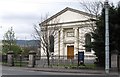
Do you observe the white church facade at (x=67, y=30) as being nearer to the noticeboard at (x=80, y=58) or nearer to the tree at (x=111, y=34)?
the noticeboard at (x=80, y=58)

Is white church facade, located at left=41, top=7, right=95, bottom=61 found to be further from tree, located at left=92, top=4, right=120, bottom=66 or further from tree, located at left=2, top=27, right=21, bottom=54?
tree, located at left=92, top=4, right=120, bottom=66

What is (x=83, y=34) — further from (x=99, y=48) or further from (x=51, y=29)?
(x=99, y=48)

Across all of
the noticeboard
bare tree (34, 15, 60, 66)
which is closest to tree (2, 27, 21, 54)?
bare tree (34, 15, 60, 66)

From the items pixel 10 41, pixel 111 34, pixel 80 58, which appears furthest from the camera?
pixel 10 41

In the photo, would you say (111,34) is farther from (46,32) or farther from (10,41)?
(10,41)

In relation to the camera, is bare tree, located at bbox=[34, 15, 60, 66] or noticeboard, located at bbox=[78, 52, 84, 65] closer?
noticeboard, located at bbox=[78, 52, 84, 65]

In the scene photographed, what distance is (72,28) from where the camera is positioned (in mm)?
62562

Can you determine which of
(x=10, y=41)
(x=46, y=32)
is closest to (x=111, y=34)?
(x=46, y=32)

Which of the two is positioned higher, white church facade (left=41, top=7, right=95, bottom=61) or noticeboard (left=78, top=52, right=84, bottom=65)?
white church facade (left=41, top=7, right=95, bottom=61)

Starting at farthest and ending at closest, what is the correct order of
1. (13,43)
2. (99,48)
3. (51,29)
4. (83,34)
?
(13,43) → (51,29) → (83,34) → (99,48)

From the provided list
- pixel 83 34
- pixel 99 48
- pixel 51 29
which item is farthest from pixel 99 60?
pixel 51 29

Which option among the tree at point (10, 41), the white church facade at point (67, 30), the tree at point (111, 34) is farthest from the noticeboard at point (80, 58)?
the tree at point (10, 41)

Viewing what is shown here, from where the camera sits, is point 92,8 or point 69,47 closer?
point 92,8

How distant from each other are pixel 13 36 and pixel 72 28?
26.1 meters
